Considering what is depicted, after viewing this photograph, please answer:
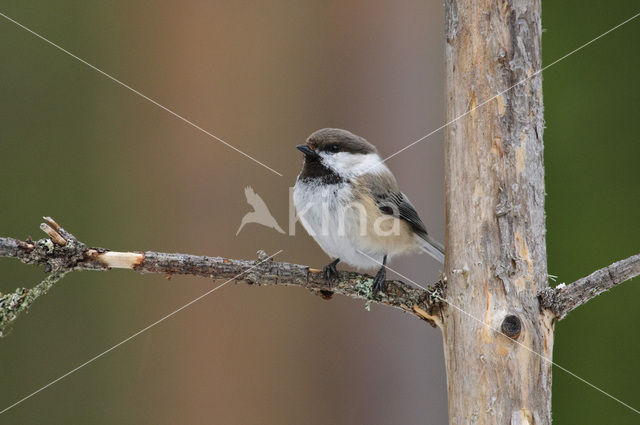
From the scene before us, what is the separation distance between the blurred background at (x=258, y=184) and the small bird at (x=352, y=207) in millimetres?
735

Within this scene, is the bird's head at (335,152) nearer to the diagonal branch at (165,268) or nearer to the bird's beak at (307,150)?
the bird's beak at (307,150)

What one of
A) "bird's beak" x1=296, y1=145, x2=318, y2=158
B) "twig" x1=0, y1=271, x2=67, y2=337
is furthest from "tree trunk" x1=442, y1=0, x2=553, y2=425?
"twig" x1=0, y1=271, x2=67, y2=337

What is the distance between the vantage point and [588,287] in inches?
66.2

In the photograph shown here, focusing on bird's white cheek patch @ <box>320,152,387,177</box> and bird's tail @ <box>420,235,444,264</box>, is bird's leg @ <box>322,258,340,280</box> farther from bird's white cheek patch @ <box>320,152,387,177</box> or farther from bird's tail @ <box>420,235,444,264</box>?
bird's tail @ <box>420,235,444,264</box>

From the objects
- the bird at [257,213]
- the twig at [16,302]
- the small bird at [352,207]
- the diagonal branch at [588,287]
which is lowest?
the twig at [16,302]

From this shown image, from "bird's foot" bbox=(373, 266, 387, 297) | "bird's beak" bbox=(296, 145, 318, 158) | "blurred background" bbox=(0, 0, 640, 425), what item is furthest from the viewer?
"blurred background" bbox=(0, 0, 640, 425)

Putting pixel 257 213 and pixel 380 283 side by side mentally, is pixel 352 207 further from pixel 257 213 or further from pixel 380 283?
pixel 257 213

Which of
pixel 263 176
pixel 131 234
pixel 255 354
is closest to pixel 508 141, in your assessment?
pixel 263 176

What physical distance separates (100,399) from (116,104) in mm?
1674

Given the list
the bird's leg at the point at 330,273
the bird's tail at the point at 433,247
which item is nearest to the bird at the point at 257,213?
the bird's tail at the point at 433,247

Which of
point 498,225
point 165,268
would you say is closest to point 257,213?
point 165,268

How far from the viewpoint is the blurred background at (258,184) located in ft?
10.2

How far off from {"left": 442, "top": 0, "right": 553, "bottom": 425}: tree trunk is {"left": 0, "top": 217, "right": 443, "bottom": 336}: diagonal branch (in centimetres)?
16

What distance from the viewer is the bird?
10.5 feet
